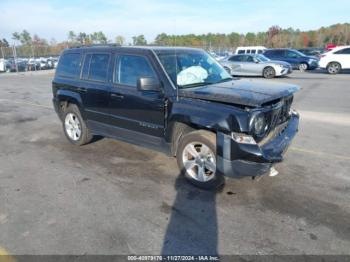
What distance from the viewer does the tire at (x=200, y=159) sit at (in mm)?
3875

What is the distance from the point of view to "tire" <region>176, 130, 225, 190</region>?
12.7 ft

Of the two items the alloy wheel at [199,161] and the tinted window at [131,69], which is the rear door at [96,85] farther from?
the alloy wheel at [199,161]

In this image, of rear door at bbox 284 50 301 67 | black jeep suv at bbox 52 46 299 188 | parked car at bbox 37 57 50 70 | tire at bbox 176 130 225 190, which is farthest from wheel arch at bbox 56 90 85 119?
parked car at bbox 37 57 50 70

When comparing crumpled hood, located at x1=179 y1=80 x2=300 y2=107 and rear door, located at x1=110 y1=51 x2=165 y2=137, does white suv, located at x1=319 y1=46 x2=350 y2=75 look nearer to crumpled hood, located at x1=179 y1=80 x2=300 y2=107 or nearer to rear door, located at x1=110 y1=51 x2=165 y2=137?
crumpled hood, located at x1=179 y1=80 x2=300 y2=107

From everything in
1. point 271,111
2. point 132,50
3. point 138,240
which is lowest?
point 138,240

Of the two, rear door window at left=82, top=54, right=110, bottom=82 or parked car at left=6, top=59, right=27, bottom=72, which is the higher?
rear door window at left=82, top=54, right=110, bottom=82

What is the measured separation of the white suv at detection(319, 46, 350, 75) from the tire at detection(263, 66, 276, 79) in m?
4.98

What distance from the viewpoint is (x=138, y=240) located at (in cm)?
306

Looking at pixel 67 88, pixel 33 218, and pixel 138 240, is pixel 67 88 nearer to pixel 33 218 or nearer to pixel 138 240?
pixel 33 218

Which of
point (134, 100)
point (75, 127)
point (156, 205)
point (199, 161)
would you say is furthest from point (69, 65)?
point (156, 205)

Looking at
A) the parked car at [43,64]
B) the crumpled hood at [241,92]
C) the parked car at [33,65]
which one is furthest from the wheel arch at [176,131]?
the parked car at [43,64]

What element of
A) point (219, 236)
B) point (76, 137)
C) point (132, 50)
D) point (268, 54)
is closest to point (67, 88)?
point (76, 137)

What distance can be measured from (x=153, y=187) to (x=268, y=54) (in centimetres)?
2192

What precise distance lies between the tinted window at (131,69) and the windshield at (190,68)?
0.81 ft
